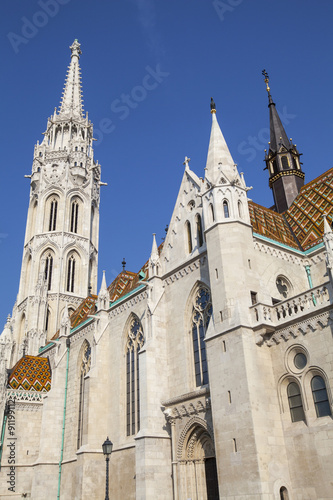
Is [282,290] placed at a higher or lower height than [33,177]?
lower

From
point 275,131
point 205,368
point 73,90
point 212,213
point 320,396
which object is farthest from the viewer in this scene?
point 73,90

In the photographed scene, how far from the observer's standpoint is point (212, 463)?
1769cm

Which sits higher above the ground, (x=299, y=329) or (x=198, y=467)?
(x=299, y=329)

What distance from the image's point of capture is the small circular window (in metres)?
15.1

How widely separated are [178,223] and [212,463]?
34.8 ft

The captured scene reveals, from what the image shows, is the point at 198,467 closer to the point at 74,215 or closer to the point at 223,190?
the point at 223,190

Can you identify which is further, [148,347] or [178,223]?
[178,223]

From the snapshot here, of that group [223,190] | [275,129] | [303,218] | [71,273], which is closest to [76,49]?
[71,273]

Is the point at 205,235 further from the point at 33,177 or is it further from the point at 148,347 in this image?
the point at 33,177

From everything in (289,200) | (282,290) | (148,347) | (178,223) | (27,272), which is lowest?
(148,347)

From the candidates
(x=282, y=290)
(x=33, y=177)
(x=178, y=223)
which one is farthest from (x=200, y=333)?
(x=33, y=177)

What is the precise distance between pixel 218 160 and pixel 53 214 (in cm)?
2811

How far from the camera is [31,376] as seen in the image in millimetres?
30672

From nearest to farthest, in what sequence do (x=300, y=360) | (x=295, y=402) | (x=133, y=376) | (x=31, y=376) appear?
(x=295, y=402) → (x=300, y=360) → (x=133, y=376) → (x=31, y=376)
